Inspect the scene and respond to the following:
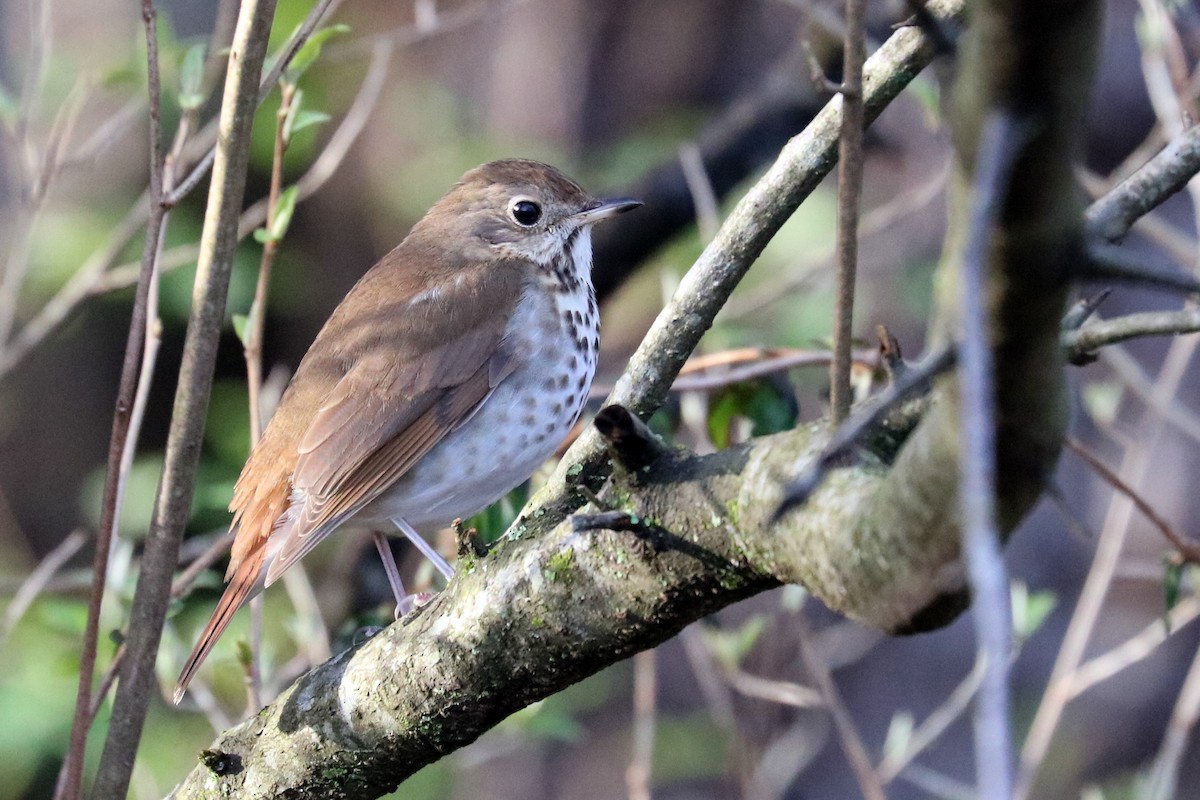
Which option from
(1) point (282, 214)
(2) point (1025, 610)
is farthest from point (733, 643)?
(1) point (282, 214)

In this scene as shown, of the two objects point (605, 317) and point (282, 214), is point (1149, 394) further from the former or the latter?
point (605, 317)

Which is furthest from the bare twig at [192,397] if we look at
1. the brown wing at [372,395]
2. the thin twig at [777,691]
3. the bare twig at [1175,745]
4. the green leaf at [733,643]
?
the bare twig at [1175,745]

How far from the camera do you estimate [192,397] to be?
217cm

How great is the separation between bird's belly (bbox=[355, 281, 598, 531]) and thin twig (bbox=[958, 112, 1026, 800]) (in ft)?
6.73

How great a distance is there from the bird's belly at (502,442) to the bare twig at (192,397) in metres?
0.82

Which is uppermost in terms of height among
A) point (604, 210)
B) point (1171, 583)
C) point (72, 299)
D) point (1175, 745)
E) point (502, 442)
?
point (72, 299)

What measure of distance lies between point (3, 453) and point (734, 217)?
4.88 meters

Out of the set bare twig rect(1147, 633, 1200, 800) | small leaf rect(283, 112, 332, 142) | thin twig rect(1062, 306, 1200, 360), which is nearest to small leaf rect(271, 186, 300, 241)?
small leaf rect(283, 112, 332, 142)

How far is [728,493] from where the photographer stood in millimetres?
1617

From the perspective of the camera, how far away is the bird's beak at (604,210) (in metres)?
3.43

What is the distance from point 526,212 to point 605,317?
6.61ft

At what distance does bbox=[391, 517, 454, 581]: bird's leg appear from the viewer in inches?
116

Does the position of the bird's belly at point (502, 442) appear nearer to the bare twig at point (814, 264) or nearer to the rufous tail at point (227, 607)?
the rufous tail at point (227, 607)

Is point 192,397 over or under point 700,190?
under
